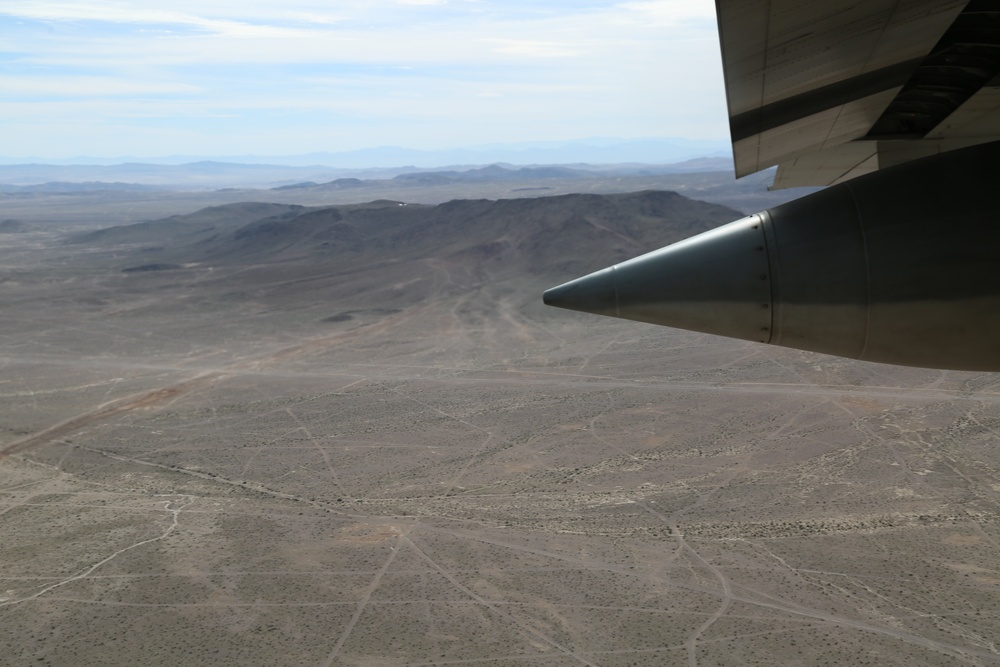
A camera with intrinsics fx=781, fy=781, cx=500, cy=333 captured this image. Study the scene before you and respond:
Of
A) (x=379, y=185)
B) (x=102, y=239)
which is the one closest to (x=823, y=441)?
(x=102, y=239)

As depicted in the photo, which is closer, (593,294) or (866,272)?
(866,272)

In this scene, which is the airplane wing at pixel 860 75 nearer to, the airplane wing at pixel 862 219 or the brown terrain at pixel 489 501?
the airplane wing at pixel 862 219

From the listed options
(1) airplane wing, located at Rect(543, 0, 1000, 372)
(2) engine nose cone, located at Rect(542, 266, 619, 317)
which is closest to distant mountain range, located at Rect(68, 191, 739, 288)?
(2) engine nose cone, located at Rect(542, 266, 619, 317)

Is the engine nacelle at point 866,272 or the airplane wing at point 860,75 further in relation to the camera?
the engine nacelle at point 866,272

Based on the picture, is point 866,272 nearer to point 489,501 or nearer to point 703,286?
point 703,286

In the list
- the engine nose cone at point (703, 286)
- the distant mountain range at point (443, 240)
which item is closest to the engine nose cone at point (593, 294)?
the engine nose cone at point (703, 286)

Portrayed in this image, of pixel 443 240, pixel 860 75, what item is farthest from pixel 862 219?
pixel 443 240
